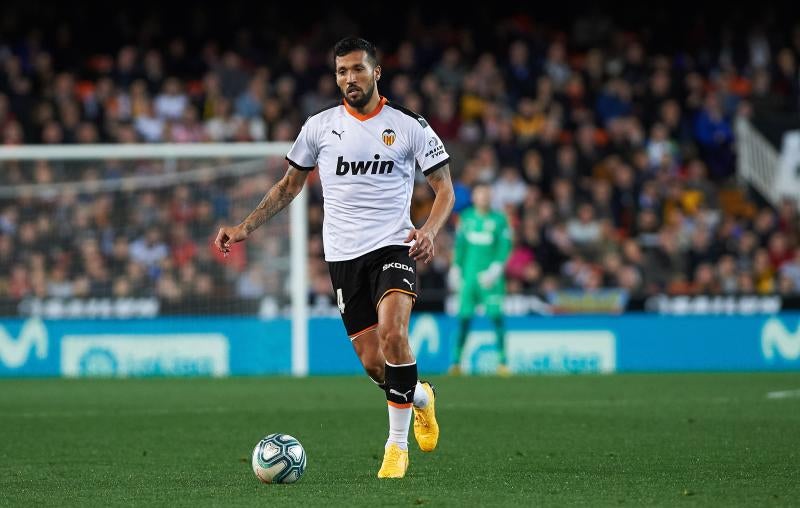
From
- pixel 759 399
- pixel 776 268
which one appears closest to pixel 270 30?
pixel 776 268

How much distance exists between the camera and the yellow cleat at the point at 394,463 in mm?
6824

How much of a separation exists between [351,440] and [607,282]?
10.0 m

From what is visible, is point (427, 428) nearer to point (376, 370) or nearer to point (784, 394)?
point (376, 370)

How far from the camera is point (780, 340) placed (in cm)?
1673

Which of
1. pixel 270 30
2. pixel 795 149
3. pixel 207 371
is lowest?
pixel 207 371

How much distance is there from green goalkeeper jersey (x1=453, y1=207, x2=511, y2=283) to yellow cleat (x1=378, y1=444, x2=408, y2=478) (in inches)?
349

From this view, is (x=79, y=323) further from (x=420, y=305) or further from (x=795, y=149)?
(x=795, y=149)

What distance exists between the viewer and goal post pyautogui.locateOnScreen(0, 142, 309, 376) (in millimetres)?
15922

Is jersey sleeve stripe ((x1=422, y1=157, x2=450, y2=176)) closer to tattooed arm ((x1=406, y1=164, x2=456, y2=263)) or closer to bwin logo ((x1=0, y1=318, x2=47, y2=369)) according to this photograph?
tattooed arm ((x1=406, y1=164, x2=456, y2=263))

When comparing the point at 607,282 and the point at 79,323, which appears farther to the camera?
the point at 607,282

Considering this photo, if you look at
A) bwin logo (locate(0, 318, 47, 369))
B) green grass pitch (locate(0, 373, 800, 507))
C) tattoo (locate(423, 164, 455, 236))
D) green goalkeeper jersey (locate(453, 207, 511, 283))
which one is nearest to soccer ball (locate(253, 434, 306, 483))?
green grass pitch (locate(0, 373, 800, 507))

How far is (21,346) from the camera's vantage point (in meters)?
16.2

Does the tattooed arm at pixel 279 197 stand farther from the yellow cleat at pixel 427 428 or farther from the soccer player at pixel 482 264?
the soccer player at pixel 482 264

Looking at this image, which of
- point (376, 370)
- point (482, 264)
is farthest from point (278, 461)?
point (482, 264)
